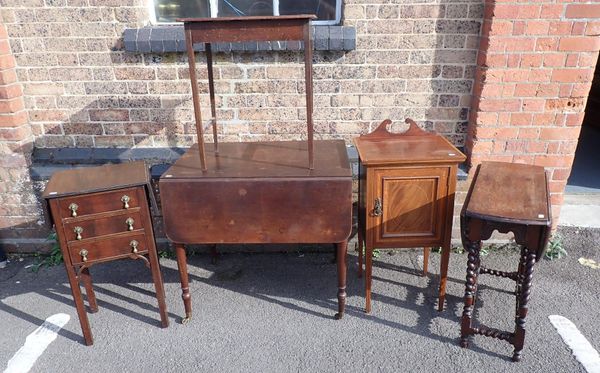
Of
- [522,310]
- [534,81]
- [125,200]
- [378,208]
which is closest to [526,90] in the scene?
[534,81]

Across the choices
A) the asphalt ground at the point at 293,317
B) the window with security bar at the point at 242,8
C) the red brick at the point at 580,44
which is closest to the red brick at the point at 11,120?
the asphalt ground at the point at 293,317

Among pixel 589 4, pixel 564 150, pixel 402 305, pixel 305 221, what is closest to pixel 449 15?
pixel 589 4

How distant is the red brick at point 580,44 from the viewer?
2.75 m

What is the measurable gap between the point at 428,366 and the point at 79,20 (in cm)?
307

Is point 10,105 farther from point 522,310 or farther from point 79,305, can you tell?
point 522,310

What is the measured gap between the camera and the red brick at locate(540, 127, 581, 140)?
298 cm

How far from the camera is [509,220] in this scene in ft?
6.89

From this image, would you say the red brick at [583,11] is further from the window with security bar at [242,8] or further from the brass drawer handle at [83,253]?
the brass drawer handle at [83,253]

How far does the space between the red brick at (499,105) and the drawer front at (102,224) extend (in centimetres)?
230

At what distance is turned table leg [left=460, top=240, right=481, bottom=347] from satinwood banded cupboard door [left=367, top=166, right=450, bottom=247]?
0.29 m

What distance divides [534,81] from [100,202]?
2.78 meters

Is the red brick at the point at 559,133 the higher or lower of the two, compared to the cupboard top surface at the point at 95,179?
higher

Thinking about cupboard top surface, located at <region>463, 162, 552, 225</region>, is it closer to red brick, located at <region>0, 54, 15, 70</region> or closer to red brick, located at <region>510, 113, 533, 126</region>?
red brick, located at <region>510, 113, 533, 126</region>

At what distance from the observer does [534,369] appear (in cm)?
225
